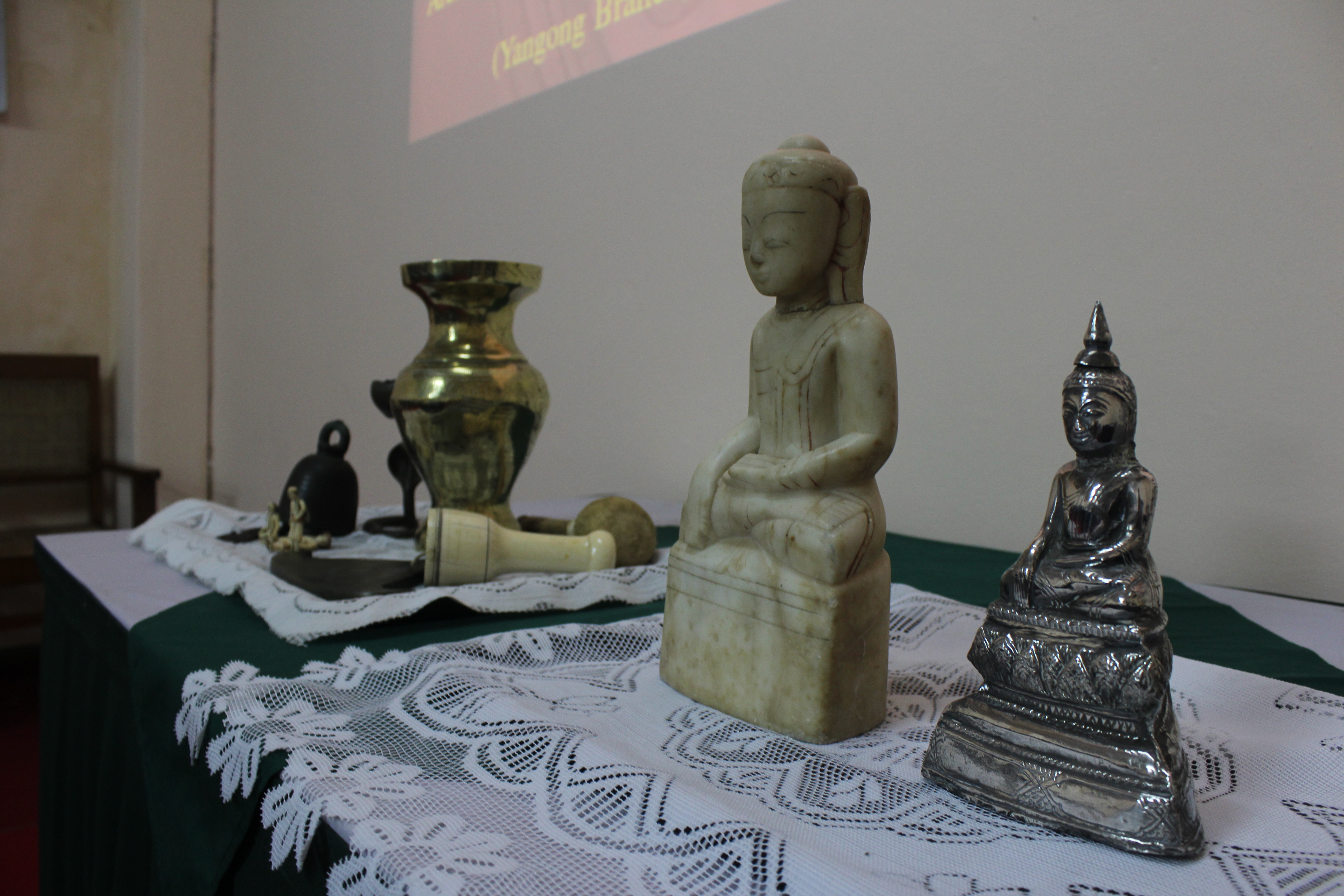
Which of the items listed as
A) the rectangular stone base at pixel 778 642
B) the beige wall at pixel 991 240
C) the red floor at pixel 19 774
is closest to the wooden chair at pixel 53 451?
the red floor at pixel 19 774

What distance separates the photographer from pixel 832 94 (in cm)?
181

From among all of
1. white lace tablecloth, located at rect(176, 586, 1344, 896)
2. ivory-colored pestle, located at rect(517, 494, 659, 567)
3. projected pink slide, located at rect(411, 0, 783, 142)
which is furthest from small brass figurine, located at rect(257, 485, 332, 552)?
projected pink slide, located at rect(411, 0, 783, 142)

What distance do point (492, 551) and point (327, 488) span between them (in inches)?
16.4

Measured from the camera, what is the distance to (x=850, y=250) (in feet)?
2.62

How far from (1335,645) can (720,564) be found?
0.78m

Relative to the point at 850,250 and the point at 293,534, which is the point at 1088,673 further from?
the point at 293,534

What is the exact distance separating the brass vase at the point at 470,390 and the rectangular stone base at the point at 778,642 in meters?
0.59

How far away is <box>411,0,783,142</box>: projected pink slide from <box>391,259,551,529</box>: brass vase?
1.05 metres

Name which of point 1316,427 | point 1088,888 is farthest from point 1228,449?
point 1088,888

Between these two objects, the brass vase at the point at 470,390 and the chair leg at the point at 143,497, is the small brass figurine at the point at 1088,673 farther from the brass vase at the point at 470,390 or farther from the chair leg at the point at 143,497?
the chair leg at the point at 143,497

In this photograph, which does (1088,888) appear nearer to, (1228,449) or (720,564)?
(720,564)

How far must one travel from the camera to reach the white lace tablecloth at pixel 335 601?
99 cm

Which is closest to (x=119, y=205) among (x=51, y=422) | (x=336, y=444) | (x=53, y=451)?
(x=51, y=422)

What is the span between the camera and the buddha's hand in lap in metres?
0.79
